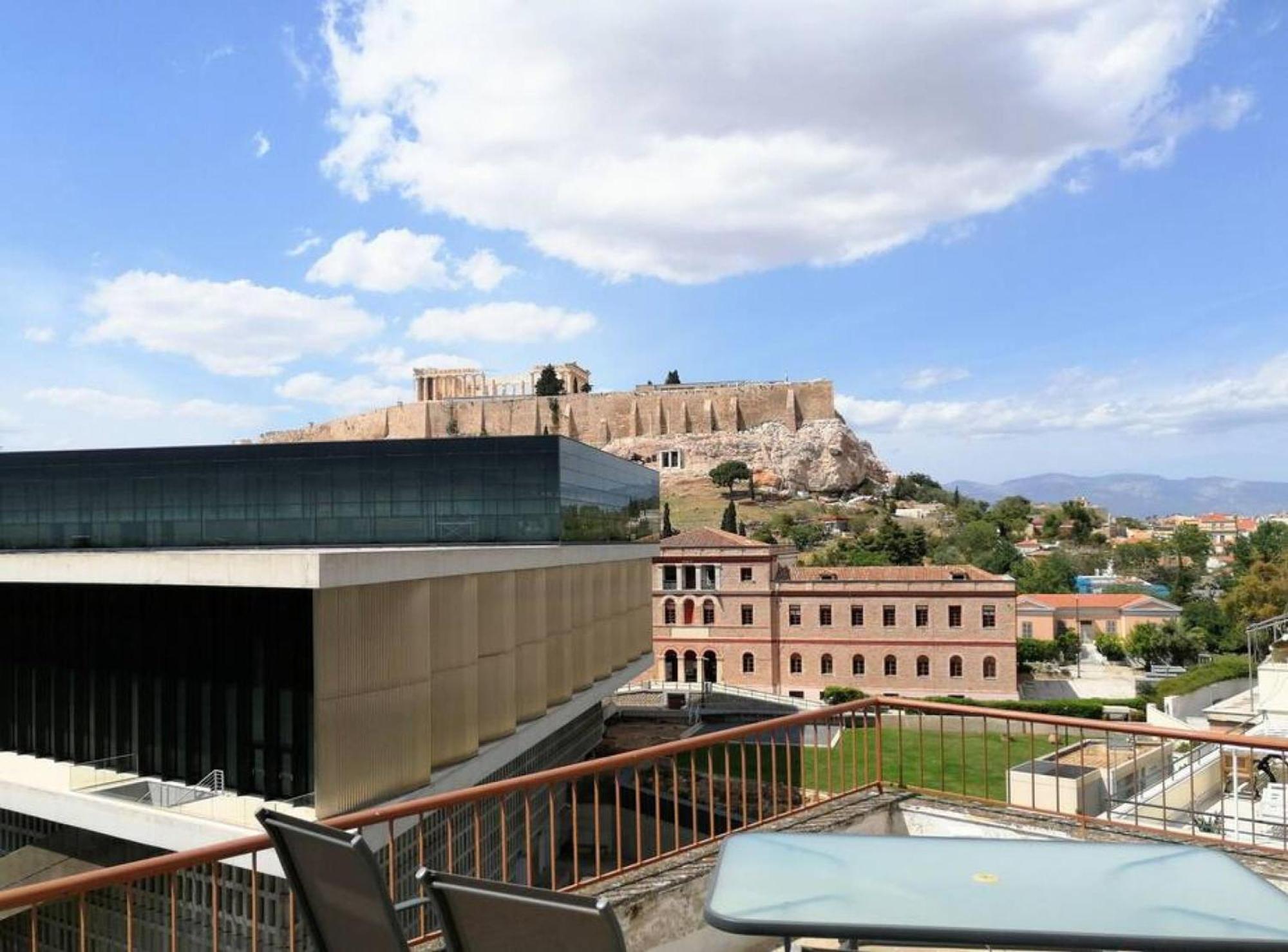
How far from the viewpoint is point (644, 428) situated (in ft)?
354

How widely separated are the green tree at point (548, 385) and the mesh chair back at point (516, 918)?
10848 cm

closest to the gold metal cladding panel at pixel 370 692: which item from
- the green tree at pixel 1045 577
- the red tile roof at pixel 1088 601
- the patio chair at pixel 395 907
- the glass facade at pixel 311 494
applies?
the glass facade at pixel 311 494

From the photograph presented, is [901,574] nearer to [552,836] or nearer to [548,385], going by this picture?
[552,836]

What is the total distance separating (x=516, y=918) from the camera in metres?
2.15

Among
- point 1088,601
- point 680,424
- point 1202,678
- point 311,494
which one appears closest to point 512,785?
point 311,494

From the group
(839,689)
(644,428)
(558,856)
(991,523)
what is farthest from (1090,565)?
(558,856)

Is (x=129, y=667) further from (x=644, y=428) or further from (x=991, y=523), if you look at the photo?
(x=644, y=428)

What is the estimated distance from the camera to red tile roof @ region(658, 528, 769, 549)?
44812mm

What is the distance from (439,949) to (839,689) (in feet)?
132

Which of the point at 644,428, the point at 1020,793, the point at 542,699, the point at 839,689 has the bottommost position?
the point at 839,689

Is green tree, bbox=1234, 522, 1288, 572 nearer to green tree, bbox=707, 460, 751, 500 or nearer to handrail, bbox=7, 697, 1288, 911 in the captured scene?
green tree, bbox=707, 460, 751, 500

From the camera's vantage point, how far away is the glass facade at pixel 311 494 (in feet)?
66.5

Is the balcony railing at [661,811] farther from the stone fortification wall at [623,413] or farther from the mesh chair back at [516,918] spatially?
the stone fortification wall at [623,413]

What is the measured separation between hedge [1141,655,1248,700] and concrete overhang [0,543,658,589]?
3073 centimetres
